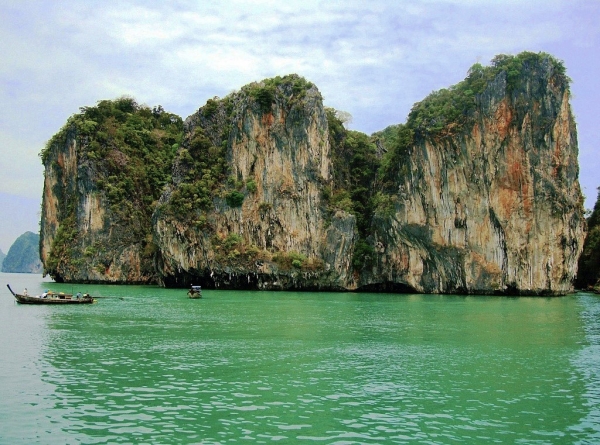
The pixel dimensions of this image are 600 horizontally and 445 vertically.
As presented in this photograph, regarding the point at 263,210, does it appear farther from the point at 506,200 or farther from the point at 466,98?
the point at 506,200

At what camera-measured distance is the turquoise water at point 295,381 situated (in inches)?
453

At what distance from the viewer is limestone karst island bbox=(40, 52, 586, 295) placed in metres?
55.3

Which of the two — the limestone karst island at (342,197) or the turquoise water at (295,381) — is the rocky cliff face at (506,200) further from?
the turquoise water at (295,381)

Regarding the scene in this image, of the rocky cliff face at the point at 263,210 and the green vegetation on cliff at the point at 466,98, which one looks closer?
the green vegetation on cliff at the point at 466,98

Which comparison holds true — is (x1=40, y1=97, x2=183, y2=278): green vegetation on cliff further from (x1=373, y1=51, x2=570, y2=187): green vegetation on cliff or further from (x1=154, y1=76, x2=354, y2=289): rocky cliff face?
(x1=373, y1=51, x2=570, y2=187): green vegetation on cliff

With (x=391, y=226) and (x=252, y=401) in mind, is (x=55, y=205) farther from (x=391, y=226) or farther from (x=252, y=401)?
(x=252, y=401)

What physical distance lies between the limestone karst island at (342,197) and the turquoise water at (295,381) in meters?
27.4

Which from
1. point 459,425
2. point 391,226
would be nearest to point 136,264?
point 391,226

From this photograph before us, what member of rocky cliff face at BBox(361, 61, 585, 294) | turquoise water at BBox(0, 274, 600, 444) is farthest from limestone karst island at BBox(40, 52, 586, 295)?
turquoise water at BBox(0, 274, 600, 444)

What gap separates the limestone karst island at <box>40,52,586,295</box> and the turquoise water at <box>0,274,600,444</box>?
2739cm

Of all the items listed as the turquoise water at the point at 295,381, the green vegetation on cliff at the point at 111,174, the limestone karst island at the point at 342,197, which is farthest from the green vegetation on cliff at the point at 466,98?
the turquoise water at the point at 295,381

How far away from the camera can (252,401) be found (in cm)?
1349

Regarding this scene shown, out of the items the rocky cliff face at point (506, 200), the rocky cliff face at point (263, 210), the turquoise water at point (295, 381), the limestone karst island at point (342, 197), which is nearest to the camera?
the turquoise water at point (295, 381)

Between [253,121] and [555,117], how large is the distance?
30.5 metres
